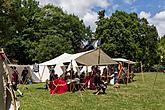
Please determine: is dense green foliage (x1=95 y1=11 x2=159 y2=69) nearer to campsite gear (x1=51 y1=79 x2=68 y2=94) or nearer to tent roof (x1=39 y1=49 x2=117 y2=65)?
tent roof (x1=39 y1=49 x2=117 y2=65)

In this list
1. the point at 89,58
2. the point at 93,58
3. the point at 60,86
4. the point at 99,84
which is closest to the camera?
the point at 99,84

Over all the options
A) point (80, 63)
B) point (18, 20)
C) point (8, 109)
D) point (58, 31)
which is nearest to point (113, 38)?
point (58, 31)

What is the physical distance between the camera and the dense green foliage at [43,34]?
56816 millimetres

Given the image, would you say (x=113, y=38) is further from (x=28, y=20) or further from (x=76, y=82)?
(x=76, y=82)

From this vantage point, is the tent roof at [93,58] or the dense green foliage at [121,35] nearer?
the tent roof at [93,58]

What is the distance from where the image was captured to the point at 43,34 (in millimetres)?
63781

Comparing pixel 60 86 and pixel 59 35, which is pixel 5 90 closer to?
pixel 60 86

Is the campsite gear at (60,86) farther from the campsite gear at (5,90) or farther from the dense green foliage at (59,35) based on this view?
the dense green foliage at (59,35)

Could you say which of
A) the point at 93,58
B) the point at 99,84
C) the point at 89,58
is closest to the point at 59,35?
the point at 93,58

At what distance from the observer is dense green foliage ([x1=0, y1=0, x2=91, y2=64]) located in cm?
5682

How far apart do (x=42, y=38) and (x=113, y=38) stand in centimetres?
1323

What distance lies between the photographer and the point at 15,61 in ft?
200

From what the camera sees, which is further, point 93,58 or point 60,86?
point 93,58

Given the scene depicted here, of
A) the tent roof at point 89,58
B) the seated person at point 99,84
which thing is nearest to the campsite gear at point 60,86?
the tent roof at point 89,58
